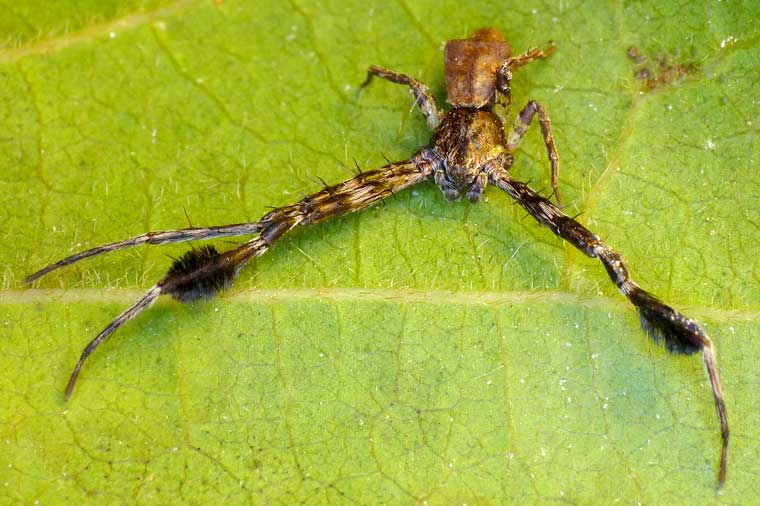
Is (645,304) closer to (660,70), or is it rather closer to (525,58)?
(660,70)

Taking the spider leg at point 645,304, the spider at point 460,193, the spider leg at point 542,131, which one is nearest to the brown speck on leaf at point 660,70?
the spider at point 460,193

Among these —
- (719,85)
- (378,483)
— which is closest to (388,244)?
(378,483)

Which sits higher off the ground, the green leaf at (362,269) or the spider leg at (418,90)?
the spider leg at (418,90)

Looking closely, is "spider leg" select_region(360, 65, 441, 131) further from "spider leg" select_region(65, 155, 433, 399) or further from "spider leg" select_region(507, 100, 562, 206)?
"spider leg" select_region(507, 100, 562, 206)

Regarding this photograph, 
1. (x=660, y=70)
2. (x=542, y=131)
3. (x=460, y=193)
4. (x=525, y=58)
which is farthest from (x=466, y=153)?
(x=660, y=70)

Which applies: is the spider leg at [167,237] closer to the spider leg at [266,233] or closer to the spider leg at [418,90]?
the spider leg at [266,233]

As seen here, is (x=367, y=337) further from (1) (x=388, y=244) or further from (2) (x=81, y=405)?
(2) (x=81, y=405)

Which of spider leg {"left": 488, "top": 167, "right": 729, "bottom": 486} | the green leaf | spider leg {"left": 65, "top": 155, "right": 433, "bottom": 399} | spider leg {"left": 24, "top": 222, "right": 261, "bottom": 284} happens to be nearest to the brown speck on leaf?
the green leaf
